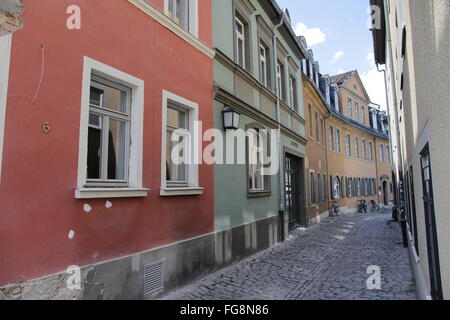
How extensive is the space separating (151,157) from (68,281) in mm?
2068

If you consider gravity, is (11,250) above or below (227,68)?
below

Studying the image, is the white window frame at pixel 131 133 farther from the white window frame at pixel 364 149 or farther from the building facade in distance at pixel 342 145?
the white window frame at pixel 364 149

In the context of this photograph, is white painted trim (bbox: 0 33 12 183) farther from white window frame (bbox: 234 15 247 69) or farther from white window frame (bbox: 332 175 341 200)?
white window frame (bbox: 332 175 341 200)

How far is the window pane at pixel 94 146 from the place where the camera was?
4.35 m

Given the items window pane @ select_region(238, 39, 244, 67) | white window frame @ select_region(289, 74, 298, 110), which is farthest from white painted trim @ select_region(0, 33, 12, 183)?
white window frame @ select_region(289, 74, 298, 110)

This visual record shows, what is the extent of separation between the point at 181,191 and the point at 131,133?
1.36 metres

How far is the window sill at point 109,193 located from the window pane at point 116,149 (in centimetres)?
33

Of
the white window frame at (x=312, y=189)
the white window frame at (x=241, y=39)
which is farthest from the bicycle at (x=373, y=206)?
the white window frame at (x=241, y=39)

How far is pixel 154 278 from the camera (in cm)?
494

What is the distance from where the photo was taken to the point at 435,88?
7.59ft

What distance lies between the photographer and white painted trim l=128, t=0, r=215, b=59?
5230mm

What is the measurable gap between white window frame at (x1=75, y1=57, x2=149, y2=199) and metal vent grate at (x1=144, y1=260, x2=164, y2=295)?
3.48 feet
